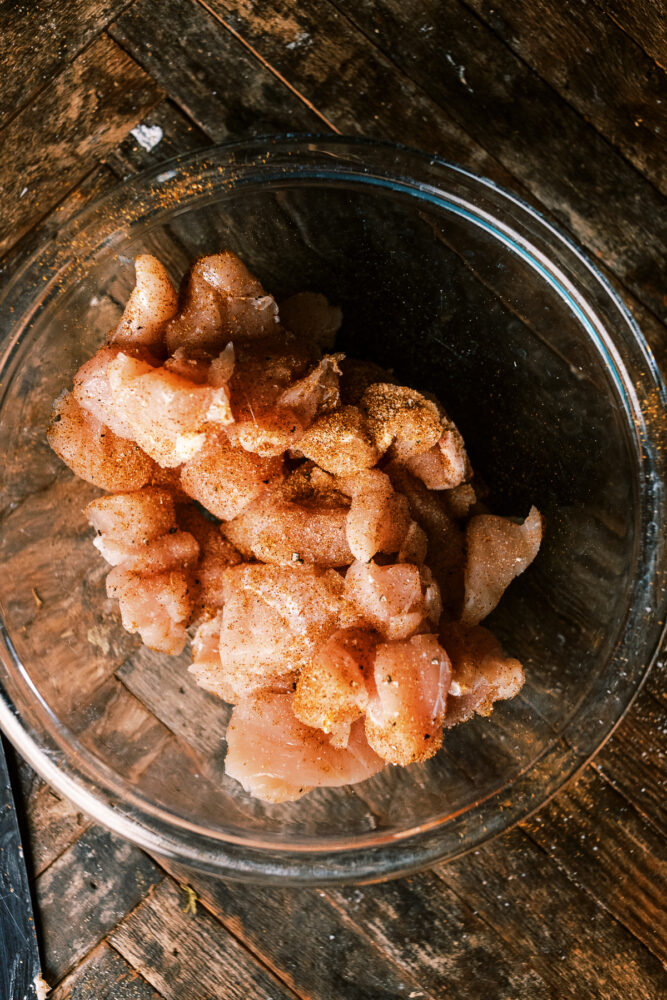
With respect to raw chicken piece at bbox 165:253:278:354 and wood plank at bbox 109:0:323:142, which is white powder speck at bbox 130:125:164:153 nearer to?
wood plank at bbox 109:0:323:142

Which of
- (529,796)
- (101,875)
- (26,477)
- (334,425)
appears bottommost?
(101,875)

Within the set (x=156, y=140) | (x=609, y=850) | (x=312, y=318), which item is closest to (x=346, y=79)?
(x=156, y=140)

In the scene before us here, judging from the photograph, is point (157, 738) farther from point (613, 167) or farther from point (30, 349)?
point (613, 167)

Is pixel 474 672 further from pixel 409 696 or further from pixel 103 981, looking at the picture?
pixel 103 981

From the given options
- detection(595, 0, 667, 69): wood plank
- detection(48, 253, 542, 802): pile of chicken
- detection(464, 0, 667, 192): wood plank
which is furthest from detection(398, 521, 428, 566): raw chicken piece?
detection(595, 0, 667, 69): wood plank

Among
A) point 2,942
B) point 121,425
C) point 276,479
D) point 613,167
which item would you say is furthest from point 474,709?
point 2,942

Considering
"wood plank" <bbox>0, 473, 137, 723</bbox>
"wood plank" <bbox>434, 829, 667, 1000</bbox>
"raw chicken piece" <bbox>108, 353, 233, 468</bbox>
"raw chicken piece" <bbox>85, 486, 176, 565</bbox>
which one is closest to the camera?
"raw chicken piece" <bbox>108, 353, 233, 468</bbox>

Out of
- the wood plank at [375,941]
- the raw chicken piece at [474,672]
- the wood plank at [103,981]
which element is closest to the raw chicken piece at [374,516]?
the raw chicken piece at [474,672]
